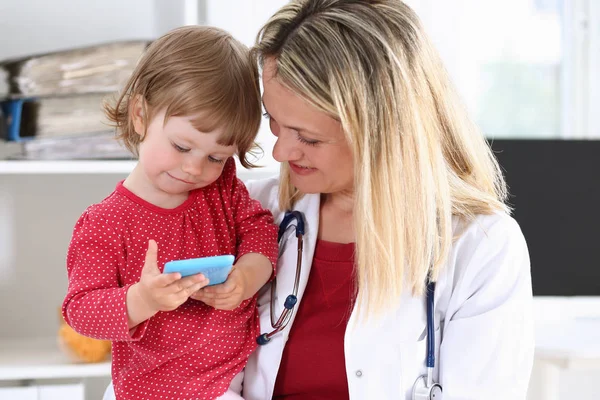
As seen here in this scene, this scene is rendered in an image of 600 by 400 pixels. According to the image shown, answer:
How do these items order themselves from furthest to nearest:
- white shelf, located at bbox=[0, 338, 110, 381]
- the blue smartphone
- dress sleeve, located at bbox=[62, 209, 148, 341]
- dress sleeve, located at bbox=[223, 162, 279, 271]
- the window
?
the window < white shelf, located at bbox=[0, 338, 110, 381] < dress sleeve, located at bbox=[223, 162, 279, 271] < dress sleeve, located at bbox=[62, 209, 148, 341] < the blue smartphone

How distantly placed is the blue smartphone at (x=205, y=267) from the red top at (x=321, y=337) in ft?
0.88

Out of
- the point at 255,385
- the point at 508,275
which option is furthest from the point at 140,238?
the point at 508,275

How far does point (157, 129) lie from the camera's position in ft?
4.25

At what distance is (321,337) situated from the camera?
1412 millimetres

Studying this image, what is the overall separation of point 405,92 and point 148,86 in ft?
1.39

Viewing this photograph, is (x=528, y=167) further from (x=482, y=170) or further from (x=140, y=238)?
(x=140, y=238)

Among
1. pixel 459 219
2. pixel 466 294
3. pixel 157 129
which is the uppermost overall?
pixel 157 129

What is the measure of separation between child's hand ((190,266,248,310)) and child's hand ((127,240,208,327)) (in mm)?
117

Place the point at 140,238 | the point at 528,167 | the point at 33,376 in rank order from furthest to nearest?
the point at 528,167
the point at 33,376
the point at 140,238

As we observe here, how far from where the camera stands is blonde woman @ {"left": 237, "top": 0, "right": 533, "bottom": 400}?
1.29 meters

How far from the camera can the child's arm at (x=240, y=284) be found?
1265 millimetres

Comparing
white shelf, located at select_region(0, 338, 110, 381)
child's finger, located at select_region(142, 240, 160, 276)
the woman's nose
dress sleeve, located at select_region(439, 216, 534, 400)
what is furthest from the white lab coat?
white shelf, located at select_region(0, 338, 110, 381)

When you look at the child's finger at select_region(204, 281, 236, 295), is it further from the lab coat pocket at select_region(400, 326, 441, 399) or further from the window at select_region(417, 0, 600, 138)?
the window at select_region(417, 0, 600, 138)

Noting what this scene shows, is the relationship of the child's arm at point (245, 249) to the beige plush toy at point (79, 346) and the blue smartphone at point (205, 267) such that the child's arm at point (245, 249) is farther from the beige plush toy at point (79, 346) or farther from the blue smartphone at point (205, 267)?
the beige plush toy at point (79, 346)
